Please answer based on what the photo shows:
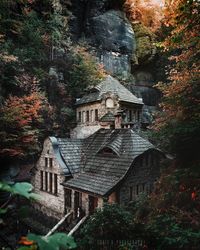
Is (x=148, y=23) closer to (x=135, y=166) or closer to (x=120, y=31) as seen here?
(x=120, y=31)

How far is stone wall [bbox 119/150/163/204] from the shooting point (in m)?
14.8

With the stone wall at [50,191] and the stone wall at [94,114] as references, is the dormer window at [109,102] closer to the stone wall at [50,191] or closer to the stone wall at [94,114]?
the stone wall at [94,114]

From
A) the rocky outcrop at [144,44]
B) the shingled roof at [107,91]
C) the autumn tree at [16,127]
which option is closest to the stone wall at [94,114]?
the shingled roof at [107,91]

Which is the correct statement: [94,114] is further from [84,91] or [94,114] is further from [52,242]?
[52,242]

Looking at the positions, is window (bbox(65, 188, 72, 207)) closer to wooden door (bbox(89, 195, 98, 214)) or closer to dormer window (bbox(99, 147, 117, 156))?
wooden door (bbox(89, 195, 98, 214))

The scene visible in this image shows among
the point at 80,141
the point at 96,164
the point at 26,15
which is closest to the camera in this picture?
the point at 96,164

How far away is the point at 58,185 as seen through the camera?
1711 centimetres

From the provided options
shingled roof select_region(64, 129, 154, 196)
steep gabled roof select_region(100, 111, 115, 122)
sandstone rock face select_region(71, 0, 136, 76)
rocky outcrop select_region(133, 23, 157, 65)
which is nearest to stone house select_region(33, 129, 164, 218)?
shingled roof select_region(64, 129, 154, 196)

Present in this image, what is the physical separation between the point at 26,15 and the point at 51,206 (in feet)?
75.7

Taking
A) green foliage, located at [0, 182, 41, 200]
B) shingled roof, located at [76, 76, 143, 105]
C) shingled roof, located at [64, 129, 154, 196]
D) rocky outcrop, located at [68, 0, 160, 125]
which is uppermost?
rocky outcrop, located at [68, 0, 160, 125]

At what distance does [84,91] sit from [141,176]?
1555cm

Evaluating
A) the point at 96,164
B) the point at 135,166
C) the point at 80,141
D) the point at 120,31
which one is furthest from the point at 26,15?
the point at 135,166

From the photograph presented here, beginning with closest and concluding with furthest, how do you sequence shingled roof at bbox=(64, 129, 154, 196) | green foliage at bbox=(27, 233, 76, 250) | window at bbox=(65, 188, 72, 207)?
green foliage at bbox=(27, 233, 76, 250), shingled roof at bbox=(64, 129, 154, 196), window at bbox=(65, 188, 72, 207)

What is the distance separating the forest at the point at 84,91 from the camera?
8383mm
